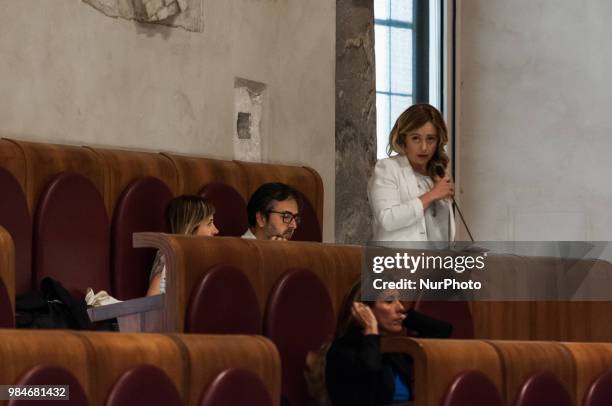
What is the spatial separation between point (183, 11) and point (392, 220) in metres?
0.91

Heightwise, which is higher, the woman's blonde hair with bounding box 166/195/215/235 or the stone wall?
the stone wall

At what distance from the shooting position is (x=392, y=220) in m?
3.32

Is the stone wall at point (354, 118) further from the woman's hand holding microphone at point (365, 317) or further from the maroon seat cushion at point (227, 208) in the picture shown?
the woman's hand holding microphone at point (365, 317)

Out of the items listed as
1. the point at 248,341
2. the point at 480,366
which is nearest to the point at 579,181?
the point at 480,366

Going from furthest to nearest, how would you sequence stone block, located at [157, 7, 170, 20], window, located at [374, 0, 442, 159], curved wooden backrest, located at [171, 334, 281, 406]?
1. window, located at [374, 0, 442, 159]
2. stone block, located at [157, 7, 170, 20]
3. curved wooden backrest, located at [171, 334, 281, 406]

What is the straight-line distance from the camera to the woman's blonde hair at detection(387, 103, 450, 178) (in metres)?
3.34

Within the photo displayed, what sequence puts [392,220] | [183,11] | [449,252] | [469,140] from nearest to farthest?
[449,252] → [392,220] → [183,11] → [469,140]

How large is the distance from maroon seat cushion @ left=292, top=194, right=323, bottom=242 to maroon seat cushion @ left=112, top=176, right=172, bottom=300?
561 mm

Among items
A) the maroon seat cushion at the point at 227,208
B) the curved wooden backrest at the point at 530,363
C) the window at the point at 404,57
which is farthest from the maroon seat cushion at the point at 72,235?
the window at the point at 404,57

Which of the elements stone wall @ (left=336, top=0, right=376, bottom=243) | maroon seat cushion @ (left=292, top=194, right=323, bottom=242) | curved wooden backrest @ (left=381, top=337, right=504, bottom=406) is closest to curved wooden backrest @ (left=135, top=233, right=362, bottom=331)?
curved wooden backrest @ (left=381, top=337, right=504, bottom=406)

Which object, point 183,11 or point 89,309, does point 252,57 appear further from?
point 89,309

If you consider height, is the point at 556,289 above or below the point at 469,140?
below

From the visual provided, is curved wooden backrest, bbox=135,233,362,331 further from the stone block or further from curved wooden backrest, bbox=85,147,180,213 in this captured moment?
the stone block

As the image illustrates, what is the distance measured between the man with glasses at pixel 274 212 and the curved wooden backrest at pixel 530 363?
769mm
